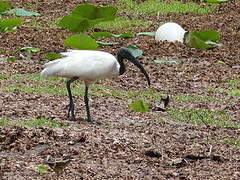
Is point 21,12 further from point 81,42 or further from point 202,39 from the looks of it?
point 81,42

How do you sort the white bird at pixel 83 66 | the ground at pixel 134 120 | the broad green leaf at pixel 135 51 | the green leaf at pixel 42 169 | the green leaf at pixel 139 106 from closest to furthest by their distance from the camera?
1. the green leaf at pixel 42 169
2. the ground at pixel 134 120
3. the white bird at pixel 83 66
4. the green leaf at pixel 139 106
5. the broad green leaf at pixel 135 51

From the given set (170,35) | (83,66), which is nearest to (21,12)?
(170,35)

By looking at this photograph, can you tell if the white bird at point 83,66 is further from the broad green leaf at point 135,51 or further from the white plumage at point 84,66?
the broad green leaf at point 135,51

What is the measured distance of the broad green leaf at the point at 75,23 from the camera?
14.4 m

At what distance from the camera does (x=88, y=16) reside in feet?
48.4

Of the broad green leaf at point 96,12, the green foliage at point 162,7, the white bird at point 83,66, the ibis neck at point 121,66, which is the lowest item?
the green foliage at point 162,7

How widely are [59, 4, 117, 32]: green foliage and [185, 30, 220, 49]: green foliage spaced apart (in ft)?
4.67

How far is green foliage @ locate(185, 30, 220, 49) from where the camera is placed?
14.8 m

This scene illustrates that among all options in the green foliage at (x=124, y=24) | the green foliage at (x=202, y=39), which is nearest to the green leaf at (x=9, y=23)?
the green foliage at (x=202, y=39)

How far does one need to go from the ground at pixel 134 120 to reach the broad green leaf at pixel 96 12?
27.3 inches

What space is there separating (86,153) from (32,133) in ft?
2.13

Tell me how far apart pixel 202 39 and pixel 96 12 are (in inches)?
80.9

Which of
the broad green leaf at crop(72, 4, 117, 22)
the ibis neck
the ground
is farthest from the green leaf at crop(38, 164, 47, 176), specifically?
the broad green leaf at crop(72, 4, 117, 22)

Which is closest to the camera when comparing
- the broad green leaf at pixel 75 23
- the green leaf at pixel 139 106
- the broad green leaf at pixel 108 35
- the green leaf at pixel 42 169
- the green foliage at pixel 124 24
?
the green leaf at pixel 42 169
